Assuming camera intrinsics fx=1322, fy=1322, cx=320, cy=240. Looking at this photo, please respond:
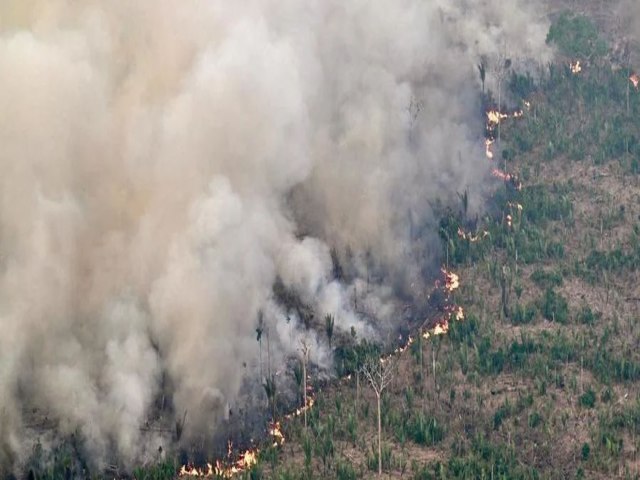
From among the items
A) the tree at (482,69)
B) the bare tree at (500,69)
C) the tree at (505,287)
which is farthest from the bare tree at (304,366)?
the tree at (482,69)

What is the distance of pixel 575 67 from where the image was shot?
104 m

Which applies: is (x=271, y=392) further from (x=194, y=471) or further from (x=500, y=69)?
(x=500, y=69)

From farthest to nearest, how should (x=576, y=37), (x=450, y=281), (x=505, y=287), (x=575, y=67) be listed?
(x=576, y=37) → (x=575, y=67) → (x=450, y=281) → (x=505, y=287)

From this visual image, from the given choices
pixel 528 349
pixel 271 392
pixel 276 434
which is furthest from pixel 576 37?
pixel 276 434

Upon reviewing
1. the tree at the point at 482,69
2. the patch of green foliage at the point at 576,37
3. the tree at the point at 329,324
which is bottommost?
the tree at the point at 329,324

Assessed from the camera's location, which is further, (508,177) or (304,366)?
(508,177)

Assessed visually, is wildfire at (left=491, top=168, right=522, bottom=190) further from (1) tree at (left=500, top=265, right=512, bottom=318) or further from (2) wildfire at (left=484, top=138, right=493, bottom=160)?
(1) tree at (left=500, top=265, right=512, bottom=318)

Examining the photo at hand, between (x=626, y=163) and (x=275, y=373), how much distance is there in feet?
98.5

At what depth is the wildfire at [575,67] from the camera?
10325cm

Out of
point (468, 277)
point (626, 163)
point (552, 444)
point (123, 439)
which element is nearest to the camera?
point (552, 444)

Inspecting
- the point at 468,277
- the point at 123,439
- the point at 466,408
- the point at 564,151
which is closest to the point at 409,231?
the point at 468,277

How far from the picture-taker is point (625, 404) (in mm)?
71375

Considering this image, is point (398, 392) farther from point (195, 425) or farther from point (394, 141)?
point (394, 141)

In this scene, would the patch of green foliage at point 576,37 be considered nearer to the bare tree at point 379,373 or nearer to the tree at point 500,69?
the tree at point 500,69
